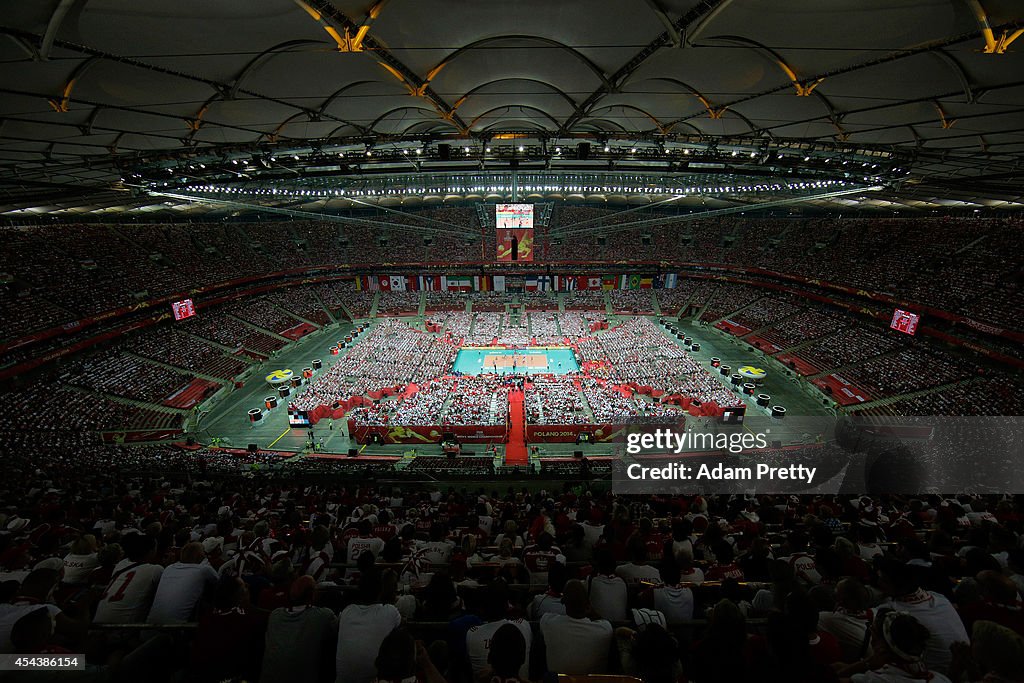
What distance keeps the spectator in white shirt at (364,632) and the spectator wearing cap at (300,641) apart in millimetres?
159

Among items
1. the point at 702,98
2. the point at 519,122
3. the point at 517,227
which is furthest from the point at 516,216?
the point at 702,98

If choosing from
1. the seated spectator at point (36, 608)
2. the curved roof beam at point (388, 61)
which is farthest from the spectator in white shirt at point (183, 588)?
the curved roof beam at point (388, 61)

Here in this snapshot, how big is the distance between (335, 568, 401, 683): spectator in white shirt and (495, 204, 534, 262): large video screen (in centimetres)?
2334

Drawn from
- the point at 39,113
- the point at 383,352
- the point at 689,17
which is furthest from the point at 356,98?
the point at 383,352

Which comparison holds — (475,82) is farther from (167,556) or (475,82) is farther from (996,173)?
(996,173)

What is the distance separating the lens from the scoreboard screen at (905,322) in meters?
28.9

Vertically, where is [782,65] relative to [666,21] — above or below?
above

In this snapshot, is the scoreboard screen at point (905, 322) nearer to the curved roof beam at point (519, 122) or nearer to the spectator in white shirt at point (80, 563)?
the curved roof beam at point (519, 122)

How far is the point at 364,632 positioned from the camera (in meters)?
3.39

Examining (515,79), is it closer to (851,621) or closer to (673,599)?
(673,599)

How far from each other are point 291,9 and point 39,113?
862 centimetres

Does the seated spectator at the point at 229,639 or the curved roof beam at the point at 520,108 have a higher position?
the curved roof beam at the point at 520,108

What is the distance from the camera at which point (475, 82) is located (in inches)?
471

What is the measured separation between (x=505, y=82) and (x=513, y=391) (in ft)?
69.6
